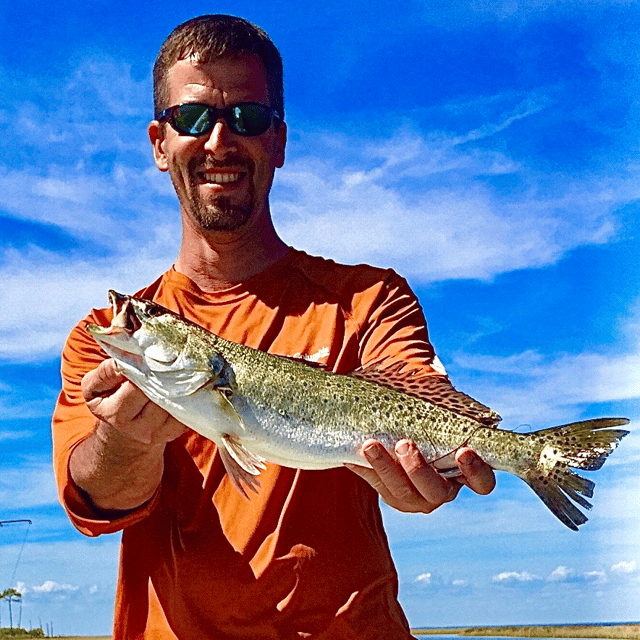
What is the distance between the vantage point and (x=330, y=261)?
23.7ft

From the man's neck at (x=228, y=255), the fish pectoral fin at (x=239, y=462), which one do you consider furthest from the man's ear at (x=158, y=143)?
the fish pectoral fin at (x=239, y=462)

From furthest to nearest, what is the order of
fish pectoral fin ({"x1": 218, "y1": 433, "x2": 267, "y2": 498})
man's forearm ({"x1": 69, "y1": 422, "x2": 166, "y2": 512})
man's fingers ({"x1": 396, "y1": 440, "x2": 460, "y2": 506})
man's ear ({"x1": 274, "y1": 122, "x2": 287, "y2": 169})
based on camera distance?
man's ear ({"x1": 274, "y1": 122, "x2": 287, "y2": 169})
man's forearm ({"x1": 69, "y1": 422, "x2": 166, "y2": 512})
fish pectoral fin ({"x1": 218, "y1": 433, "x2": 267, "y2": 498})
man's fingers ({"x1": 396, "y1": 440, "x2": 460, "y2": 506})

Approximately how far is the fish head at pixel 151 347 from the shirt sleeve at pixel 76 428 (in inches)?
38.4

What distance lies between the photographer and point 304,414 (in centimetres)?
568

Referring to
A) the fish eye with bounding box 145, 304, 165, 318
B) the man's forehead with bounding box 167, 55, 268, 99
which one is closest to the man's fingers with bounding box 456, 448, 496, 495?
the fish eye with bounding box 145, 304, 165, 318

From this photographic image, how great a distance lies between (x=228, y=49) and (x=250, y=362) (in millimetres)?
2668

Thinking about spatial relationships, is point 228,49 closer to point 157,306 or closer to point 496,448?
point 157,306

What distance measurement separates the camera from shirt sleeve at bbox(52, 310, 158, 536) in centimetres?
618

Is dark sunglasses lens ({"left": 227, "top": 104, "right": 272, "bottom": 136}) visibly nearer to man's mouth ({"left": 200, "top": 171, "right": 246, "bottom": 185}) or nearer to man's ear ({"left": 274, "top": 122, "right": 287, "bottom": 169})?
man's mouth ({"left": 200, "top": 171, "right": 246, "bottom": 185})

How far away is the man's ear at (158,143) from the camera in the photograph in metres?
7.39

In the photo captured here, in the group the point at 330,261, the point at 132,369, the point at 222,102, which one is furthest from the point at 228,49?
the point at 132,369

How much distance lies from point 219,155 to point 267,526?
269 centimetres

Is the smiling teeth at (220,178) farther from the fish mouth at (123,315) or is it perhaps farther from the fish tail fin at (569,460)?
the fish tail fin at (569,460)

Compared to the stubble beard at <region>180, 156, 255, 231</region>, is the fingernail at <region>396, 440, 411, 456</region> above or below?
below
